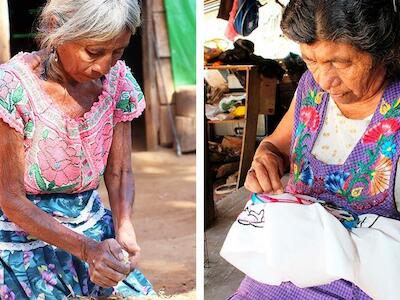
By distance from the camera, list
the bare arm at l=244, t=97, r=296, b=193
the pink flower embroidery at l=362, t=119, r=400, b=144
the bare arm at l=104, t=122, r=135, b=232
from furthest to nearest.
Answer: the bare arm at l=104, t=122, r=135, b=232 < the bare arm at l=244, t=97, r=296, b=193 < the pink flower embroidery at l=362, t=119, r=400, b=144

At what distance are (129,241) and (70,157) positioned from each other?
257mm

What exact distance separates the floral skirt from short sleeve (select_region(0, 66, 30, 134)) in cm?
17

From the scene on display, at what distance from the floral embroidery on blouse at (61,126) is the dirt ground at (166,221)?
0.36 feet

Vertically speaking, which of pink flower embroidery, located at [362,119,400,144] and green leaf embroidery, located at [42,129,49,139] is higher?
pink flower embroidery, located at [362,119,400,144]

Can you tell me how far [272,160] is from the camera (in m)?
1.43

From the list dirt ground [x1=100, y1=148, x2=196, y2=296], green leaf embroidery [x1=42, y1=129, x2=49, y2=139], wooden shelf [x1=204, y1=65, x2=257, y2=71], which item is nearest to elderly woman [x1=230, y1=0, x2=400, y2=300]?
wooden shelf [x1=204, y1=65, x2=257, y2=71]

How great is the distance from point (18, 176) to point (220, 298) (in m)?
0.57

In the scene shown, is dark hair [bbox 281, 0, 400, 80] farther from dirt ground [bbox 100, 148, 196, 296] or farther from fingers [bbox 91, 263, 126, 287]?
fingers [bbox 91, 263, 126, 287]

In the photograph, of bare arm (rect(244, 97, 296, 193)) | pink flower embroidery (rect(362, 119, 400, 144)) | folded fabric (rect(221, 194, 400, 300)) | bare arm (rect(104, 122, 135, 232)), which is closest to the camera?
folded fabric (rect(221, 194, 400, 300))

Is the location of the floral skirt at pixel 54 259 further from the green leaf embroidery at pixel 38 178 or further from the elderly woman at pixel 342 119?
the elderly woman at pixel 342 119

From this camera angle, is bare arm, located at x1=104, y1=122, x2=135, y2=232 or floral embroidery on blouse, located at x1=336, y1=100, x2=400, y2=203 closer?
floral embroidery on blouse, located at x1=336, y1=100, x2=400, y2=203

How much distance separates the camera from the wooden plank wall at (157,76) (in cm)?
154

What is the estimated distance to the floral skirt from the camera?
4.68 feet

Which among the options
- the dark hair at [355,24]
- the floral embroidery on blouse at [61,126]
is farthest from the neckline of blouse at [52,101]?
the dark hair at [355,24]
